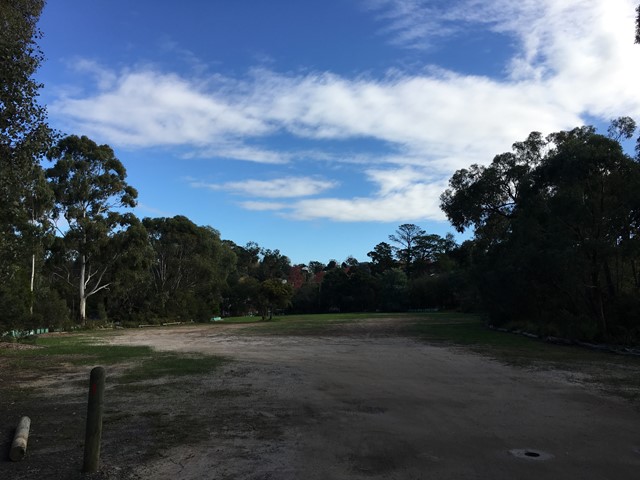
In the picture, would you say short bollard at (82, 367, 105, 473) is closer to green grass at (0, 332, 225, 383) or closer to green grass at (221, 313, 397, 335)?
green grass at (0, 332, 225, 383)

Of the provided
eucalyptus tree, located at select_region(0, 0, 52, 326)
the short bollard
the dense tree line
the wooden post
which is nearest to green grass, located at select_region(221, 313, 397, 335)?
the dense tree line

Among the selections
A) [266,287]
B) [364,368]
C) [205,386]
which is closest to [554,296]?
[364,368]

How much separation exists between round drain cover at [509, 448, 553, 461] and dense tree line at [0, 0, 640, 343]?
33.7 ft

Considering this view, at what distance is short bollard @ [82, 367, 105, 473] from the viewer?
5.04 meters

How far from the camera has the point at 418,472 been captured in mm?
5133

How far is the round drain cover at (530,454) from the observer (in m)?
5.58

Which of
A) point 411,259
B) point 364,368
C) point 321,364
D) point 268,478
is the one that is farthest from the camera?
point 411,259

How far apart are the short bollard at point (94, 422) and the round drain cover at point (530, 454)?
4.69 meters

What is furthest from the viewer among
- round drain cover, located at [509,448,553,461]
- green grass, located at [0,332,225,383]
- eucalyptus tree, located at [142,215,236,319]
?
eucalyptus tree, located at [142,215,236,319]

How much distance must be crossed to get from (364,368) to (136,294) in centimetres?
4239

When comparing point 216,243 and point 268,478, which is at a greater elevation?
point 216,243

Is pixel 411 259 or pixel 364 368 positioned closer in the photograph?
pixel 364 368

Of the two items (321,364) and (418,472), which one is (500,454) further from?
(321,364)

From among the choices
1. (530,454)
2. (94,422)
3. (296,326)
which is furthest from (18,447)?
(296,326)
